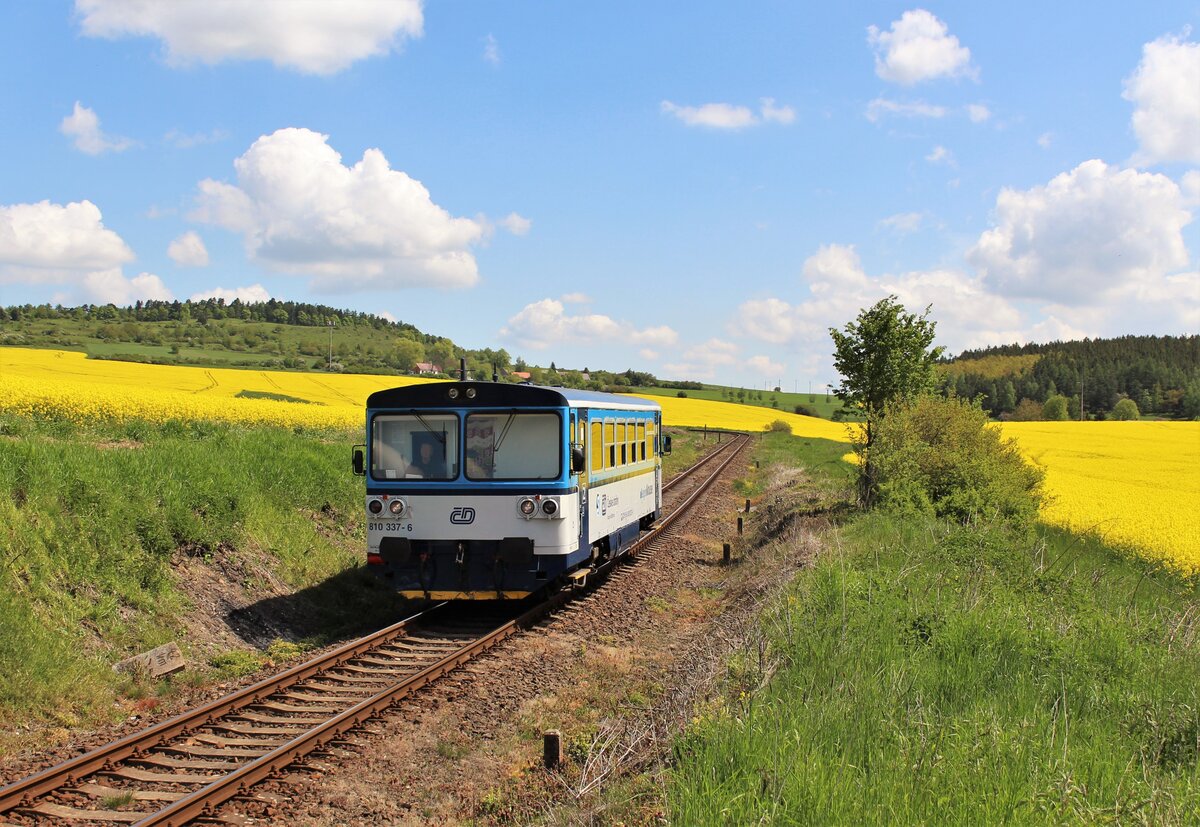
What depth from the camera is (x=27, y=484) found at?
A: 988 cm

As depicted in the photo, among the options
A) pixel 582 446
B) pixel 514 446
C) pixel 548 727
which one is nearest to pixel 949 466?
pixel 582 446

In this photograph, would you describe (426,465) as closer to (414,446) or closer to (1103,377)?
(414,446)

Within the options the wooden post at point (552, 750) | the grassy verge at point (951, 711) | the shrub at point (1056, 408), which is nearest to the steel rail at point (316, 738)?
the wooden post at point (552, 750)

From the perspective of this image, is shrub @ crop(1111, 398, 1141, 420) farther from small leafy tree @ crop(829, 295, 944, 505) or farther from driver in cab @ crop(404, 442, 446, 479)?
driver in cab @ crop(404, 442, 446, 479)

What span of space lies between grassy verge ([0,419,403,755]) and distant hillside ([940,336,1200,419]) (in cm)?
8862

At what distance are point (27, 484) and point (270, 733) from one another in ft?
16.1

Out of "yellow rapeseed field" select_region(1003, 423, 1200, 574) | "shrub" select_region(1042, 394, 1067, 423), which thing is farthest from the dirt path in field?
"shrub" select_region(1042, 394, 1067, 423)

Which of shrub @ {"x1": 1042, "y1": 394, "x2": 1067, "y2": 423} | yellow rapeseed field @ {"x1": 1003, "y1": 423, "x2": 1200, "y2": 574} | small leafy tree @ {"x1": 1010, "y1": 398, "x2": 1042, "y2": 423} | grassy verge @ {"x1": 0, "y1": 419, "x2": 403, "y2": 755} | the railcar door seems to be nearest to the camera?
grassy verge @ {"x1": 0, "y1": 419, "x2": 403, "y2": 755}

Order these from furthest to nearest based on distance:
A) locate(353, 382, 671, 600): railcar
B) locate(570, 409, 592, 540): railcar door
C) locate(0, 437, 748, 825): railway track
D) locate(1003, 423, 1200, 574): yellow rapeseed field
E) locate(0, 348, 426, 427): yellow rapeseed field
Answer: locate(0, 348, 426, 427): yellow rapeseed field
locate(1003, 423, 1200, 574): yellow rapeseed field
locate(570, 409, 592, 540): railcar door
locate(353, 382, 671, 600): railcar
locate(0, 437, 748, 825): railway track

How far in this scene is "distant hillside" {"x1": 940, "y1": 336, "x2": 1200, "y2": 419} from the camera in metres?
103

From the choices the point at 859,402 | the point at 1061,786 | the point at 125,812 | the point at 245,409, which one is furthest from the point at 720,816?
the point at 245,409

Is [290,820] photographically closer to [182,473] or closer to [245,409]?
[182,473]

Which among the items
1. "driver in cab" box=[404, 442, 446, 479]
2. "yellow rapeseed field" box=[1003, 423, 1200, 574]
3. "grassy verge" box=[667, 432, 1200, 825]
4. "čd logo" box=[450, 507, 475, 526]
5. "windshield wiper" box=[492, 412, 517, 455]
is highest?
"windshield wiper" box=[492, 412, 517, 455]

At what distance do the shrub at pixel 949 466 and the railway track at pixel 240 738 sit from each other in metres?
10.6
